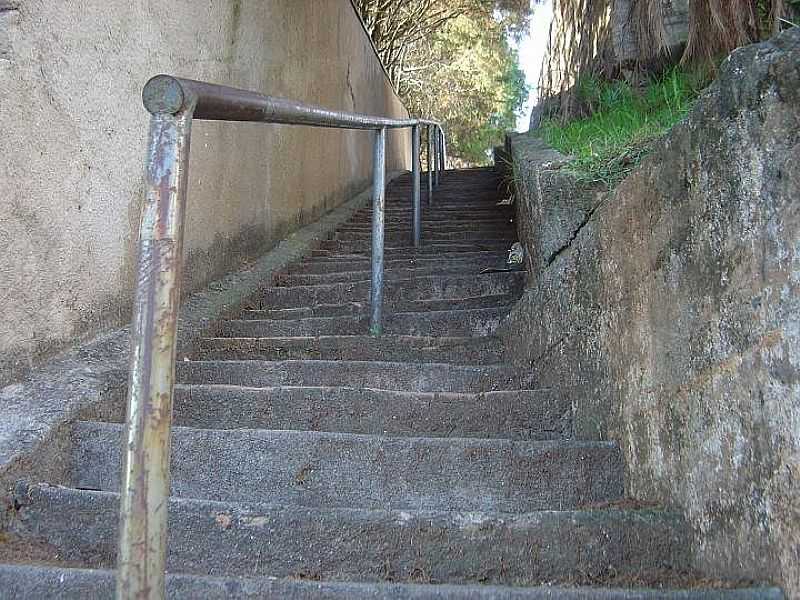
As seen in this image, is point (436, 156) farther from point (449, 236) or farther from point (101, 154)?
point (101, 154)

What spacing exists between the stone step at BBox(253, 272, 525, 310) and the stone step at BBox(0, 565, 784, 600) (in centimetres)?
203

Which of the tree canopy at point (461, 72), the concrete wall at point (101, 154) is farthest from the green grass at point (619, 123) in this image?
the tree canopy at point (461, 72)

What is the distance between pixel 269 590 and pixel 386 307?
2017mm

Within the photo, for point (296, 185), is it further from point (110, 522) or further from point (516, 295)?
point (110, 522)

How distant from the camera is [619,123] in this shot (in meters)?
2.96

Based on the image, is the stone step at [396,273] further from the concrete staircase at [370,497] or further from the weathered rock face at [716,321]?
the weathered rock face at [716,321]

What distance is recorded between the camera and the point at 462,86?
15.3m

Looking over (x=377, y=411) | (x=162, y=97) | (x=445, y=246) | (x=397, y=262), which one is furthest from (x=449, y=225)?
(x=162, y=97)

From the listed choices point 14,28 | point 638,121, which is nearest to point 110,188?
point 14,28

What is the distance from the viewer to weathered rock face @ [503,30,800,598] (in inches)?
45.6

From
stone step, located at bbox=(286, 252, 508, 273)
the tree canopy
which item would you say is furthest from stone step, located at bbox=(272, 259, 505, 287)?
the tree canopy

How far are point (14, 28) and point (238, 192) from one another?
5.99 ft

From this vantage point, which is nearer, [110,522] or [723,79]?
[723,79]

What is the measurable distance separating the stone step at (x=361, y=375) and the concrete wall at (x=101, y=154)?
0.43m
